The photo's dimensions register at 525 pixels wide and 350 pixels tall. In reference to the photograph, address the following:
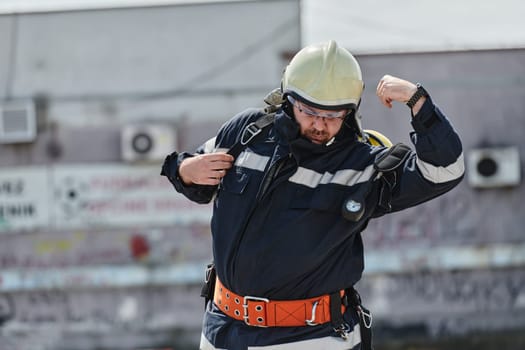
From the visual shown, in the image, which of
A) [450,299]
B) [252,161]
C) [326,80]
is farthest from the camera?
[450,299]

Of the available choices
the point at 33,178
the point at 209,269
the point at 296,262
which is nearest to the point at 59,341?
the point at 33,178

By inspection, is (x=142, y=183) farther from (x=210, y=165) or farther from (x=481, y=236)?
(x=210, y=165)

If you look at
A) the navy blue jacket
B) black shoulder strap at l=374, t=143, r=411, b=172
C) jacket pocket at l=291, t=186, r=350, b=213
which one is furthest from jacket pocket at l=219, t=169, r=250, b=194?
black shoulder strap at l=374, t=143, r=411, b=172

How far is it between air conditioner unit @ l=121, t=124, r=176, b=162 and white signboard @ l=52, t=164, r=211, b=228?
4.7 inches

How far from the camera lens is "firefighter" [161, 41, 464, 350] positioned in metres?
3.46

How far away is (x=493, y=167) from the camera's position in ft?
25.6

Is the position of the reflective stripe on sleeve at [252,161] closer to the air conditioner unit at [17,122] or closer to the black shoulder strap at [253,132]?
the black shoulder strap at [253,132]

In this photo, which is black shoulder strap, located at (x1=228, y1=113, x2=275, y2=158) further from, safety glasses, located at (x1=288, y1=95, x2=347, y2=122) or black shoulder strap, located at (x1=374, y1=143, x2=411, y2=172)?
black shoulder strap, located at (x1=374, y1=143, x2=411, y2=172)

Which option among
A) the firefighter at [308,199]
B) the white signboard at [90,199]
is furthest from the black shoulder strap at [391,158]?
the white signboard at [90,199]

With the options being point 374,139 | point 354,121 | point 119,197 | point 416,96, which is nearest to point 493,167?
point 119,197

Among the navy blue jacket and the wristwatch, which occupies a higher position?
the wristwatch

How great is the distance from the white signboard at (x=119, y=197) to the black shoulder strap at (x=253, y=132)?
4.14 meters

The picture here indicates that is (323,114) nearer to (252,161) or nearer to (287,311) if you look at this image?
(252,161)

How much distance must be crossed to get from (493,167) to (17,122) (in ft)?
13.4
